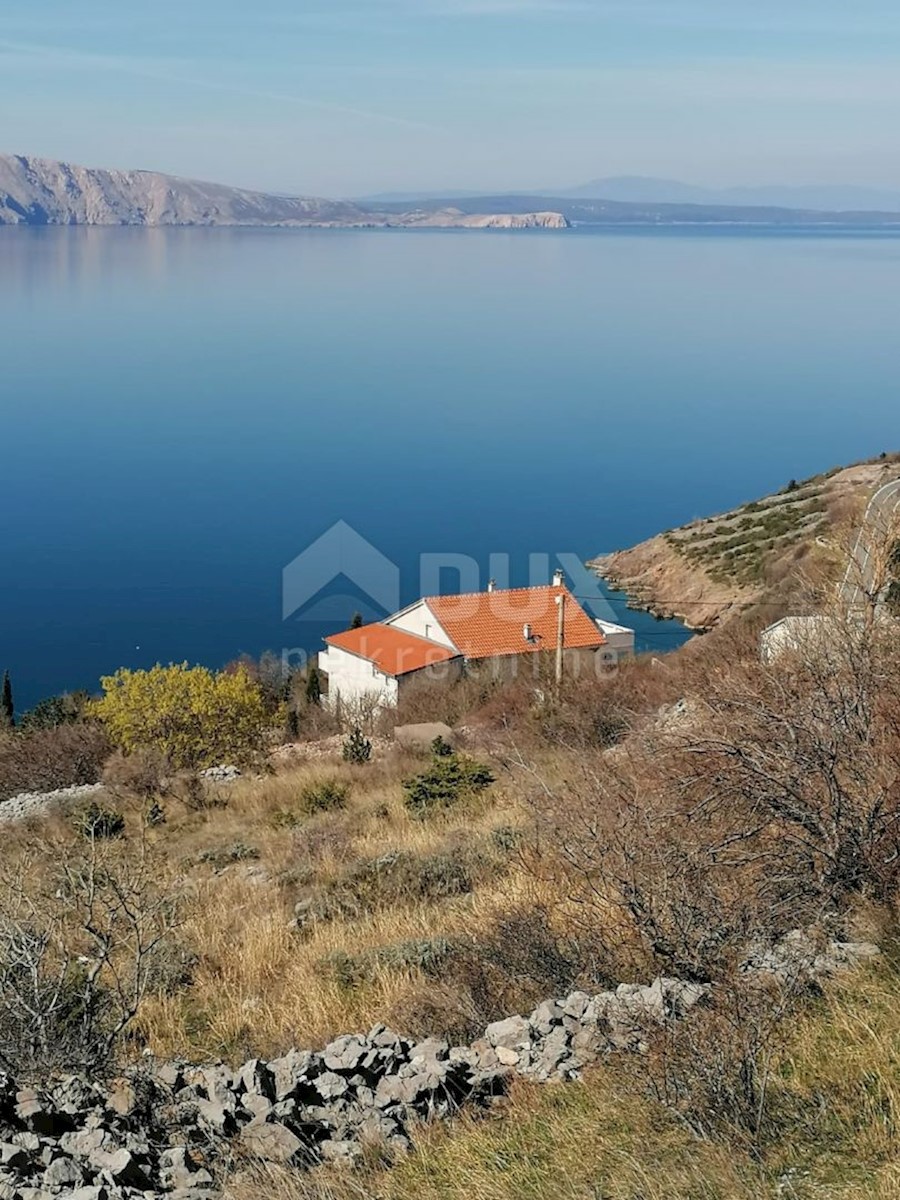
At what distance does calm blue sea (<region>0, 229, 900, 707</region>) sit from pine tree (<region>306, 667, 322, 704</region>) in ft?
23.2

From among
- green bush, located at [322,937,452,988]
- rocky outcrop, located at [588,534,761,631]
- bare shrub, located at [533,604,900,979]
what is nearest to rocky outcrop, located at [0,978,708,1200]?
bare shrub, located at [533,604,900,979]

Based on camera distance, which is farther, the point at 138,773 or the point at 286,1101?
the point at 138,773

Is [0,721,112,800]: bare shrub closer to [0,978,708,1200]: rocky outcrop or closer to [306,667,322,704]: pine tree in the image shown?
[306,667,322,704]: pine tree

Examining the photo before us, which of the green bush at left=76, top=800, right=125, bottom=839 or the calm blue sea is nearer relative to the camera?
the green bush at left=76, top=800, right=125, bottom=839

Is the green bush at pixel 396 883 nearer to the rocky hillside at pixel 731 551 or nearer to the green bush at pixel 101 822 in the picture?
the green bush at pixel 101 822

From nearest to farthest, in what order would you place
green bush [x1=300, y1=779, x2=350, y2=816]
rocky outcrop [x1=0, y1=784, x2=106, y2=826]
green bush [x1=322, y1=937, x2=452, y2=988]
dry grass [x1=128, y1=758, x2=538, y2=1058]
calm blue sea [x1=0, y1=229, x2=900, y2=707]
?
dry grass [x1=128, y1=758, x2=538, y2=1058] < green bush [x1=322, y1=937, x2=452, y2=988] < green bush [x1=300, y1=779, x2=350, y2=816] < rocky outcrop [x1=0, y1=784, x2=106, y2=826] < calm blue sea [x1=0, y1=229, x2=900, y2=707]

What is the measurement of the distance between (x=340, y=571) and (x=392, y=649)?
15928 mm

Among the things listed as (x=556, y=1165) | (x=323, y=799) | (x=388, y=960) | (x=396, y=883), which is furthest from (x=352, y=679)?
(x=556, y=1165)

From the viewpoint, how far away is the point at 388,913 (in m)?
6.71

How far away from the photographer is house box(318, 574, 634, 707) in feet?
83.0

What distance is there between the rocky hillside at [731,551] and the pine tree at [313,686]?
457 inches

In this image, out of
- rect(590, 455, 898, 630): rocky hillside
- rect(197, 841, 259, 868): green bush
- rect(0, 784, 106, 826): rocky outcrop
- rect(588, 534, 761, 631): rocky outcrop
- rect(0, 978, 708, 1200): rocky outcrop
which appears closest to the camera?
rect(0, 978, 708, 1200): rocky outcrop

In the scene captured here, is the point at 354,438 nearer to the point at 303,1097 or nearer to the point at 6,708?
the point at 6,708

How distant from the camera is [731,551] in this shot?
38.1 m
